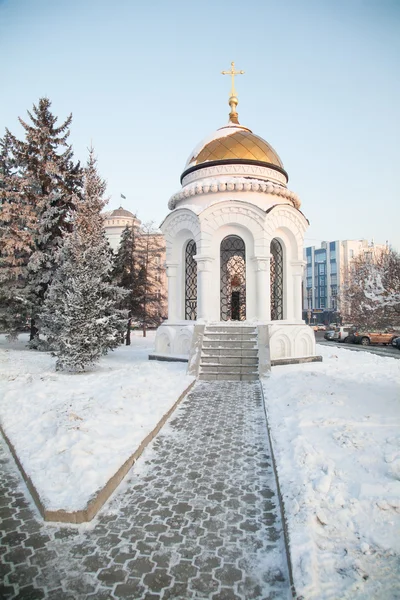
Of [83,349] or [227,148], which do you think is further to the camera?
[227,148]

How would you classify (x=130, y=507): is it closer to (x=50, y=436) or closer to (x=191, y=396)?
(x=50, y=436)

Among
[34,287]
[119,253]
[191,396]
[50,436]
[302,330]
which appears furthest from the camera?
[119,253]

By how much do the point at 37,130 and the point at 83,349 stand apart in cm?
1230

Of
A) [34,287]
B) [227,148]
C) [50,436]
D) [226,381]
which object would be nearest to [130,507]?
[50,436]

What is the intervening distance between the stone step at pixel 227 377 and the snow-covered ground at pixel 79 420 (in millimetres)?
608

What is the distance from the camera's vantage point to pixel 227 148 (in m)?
14.3

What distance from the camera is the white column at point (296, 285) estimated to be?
45.7ft

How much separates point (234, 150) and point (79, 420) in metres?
11.8

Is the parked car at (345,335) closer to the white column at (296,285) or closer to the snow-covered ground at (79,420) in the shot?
the white column at (296,285)

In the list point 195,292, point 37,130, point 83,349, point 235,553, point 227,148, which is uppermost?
point 37,130

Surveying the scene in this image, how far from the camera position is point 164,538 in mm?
3221

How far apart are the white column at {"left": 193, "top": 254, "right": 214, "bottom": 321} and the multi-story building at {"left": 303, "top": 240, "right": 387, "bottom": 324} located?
5496 centimetres

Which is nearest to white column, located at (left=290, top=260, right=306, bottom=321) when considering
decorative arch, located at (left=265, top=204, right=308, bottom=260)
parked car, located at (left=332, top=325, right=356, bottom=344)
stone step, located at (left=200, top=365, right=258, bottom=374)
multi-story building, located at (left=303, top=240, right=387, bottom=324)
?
decorative arch, located at (left=265, top=204, right=308, bottom=260)

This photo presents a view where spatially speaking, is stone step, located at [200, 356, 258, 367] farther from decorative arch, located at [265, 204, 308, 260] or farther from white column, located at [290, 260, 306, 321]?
decorative arch, located at [265, 204, 308, 260]
